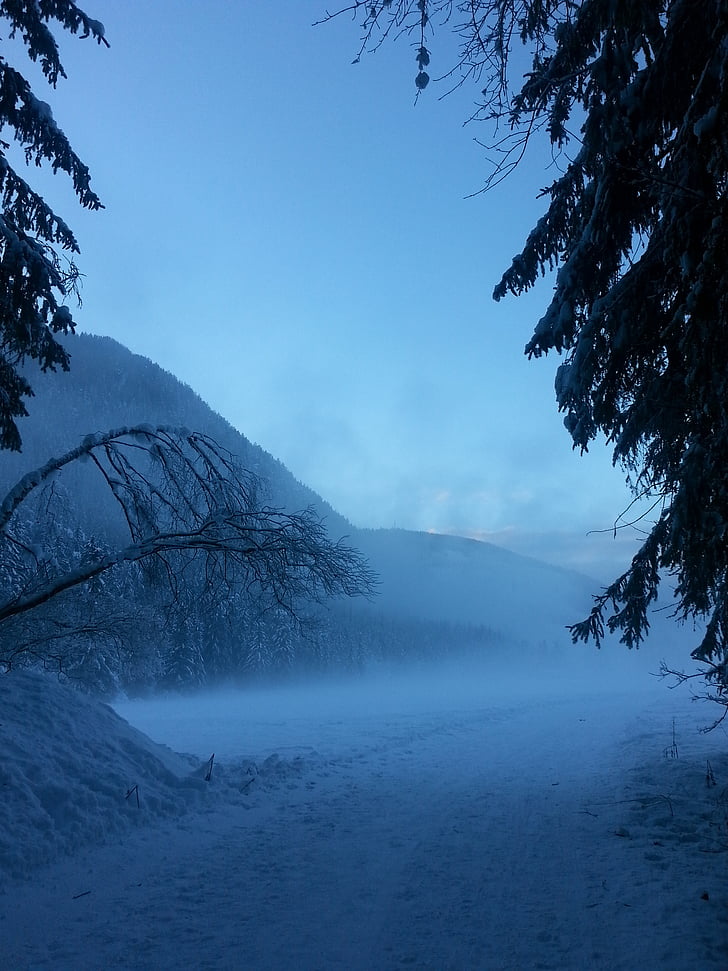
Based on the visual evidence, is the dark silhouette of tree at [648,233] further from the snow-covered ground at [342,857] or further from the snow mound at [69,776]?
the snow mound at [69,776]

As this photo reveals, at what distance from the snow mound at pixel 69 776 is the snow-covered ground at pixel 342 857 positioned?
0.10ft

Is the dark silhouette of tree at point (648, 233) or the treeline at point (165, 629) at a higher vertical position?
the dark silhouette of tree at point (648, 233)

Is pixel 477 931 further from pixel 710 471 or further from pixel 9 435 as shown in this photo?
pixel 9 435

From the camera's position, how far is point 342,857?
639 centimetres

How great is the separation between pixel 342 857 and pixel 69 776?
4.24m

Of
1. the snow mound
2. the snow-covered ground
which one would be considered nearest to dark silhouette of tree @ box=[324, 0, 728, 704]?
the snow-covered ground

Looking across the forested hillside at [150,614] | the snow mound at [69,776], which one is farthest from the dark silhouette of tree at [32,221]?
the snow mound at [69,776]

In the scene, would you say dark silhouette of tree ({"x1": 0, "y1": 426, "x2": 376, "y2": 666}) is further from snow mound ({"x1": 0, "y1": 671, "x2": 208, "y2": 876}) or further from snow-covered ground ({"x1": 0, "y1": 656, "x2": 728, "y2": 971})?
snow-covered ground ({"x1": 0, "y1": 656, "x2": 728, "y2": 971})

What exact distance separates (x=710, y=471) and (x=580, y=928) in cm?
373

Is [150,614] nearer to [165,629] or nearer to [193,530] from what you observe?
[165,629]

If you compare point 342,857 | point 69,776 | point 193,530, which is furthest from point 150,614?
point 342,857

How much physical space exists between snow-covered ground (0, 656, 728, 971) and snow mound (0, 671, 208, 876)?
0.10ft

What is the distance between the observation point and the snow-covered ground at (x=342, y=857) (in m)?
4.34

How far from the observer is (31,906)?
522cm
